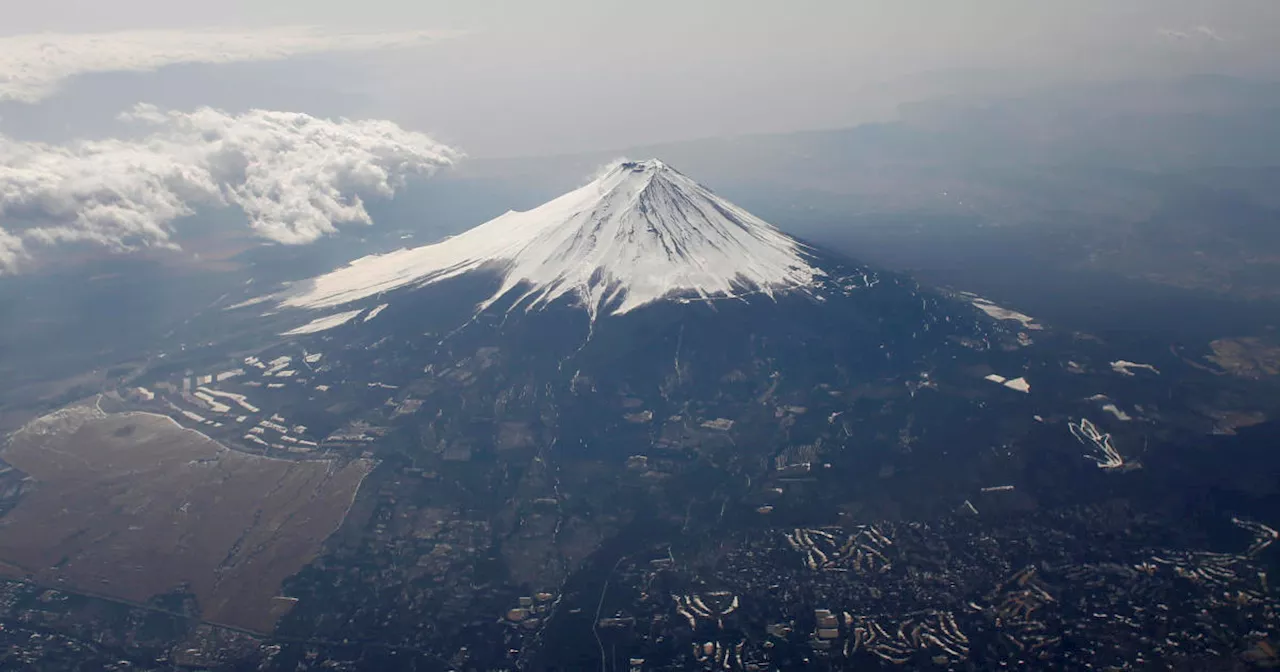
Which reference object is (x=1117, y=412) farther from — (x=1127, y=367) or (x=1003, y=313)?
(x=1003, y=313)

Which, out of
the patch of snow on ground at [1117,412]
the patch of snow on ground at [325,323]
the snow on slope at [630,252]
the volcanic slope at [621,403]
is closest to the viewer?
the volcanic slope at [621,403]

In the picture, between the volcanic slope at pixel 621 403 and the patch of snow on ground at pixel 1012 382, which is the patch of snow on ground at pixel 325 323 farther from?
the patch of snow on ground at pixel 1012 382

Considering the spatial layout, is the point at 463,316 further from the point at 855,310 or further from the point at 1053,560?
the point at 1053,560

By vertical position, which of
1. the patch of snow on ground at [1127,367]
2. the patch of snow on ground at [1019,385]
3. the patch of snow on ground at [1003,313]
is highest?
the patch of snow on ground at [1003,313]

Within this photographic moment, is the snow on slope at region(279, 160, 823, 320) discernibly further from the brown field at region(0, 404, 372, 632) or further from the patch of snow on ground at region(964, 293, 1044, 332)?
the brown field at region(0, 404, 372, 632)

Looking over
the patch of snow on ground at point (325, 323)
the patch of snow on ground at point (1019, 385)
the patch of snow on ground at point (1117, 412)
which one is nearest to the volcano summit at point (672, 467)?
A: the patch of snow on ground at point (1019, 385)
